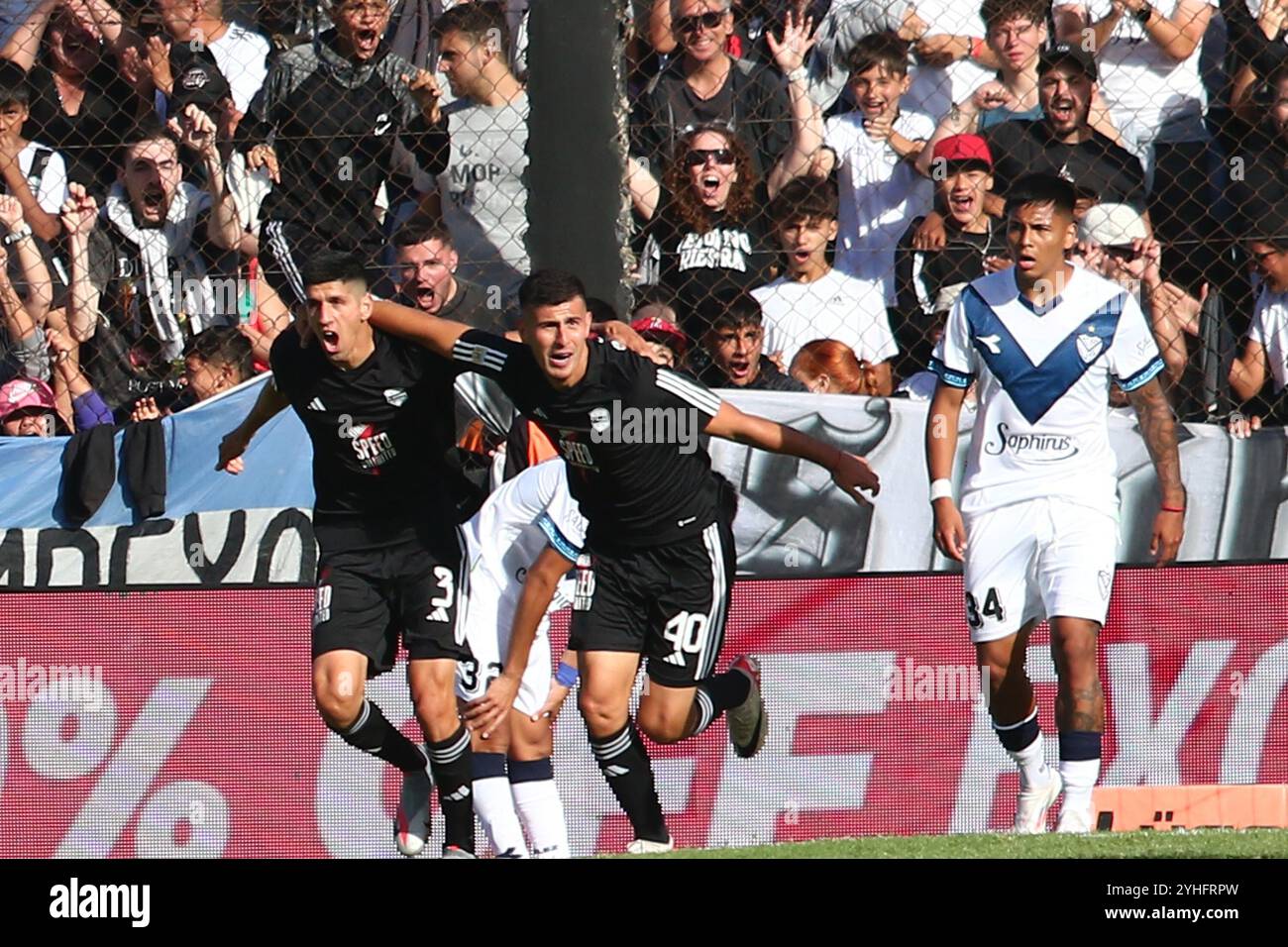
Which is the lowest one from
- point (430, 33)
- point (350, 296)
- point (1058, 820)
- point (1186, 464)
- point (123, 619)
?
point (1058, 820)

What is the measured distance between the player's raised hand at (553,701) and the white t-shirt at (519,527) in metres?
0.34

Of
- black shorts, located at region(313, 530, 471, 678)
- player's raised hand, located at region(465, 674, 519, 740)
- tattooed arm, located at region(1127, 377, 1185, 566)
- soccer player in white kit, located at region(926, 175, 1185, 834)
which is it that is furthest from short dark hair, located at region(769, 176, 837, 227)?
player's raised hand, located at region(465, 674, 519, 740)

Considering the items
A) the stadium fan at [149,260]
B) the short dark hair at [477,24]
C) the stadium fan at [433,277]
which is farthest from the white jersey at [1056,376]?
the stadium fan at [149,260]

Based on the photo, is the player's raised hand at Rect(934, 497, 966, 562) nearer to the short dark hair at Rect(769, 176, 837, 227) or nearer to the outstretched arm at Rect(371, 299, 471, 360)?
the short dark hair at Rect(769, 176, 837, 227)

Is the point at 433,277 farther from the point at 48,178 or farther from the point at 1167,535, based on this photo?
the point at 1167,535

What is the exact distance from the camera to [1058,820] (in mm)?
7160

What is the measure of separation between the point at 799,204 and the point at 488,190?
1.19 meters

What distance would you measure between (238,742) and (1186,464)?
373 centimetres

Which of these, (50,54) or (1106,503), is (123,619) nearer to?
(50,54)

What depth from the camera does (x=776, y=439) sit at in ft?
23.6

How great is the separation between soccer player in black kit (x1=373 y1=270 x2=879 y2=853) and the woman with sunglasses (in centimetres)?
60
